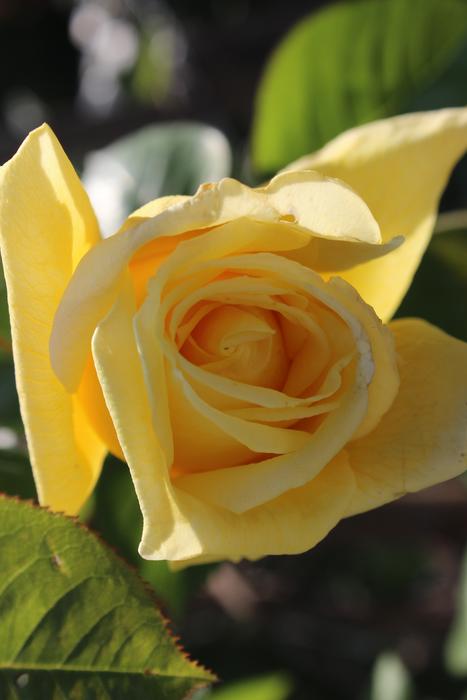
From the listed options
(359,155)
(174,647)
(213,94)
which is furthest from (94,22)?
(174,647)

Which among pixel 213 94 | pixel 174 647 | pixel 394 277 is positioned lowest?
pixel 213 94

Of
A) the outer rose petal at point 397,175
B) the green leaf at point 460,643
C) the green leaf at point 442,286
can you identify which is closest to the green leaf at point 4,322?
the outer rose petal at point 397,175

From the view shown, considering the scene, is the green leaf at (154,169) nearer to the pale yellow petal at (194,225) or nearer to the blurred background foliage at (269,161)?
the blurred background foliage at (269,161)

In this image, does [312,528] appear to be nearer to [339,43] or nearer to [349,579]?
[339,43]

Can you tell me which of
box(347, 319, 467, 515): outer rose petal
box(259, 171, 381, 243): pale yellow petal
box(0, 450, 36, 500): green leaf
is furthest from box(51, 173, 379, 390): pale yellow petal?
box(0, 450, 36, 500): green leaf

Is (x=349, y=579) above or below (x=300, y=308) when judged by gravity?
below

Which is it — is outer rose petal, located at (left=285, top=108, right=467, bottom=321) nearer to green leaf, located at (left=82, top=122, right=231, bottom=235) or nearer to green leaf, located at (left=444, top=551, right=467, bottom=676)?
green leaf, located at (left=82, top=122, right=231, bottom=235)
